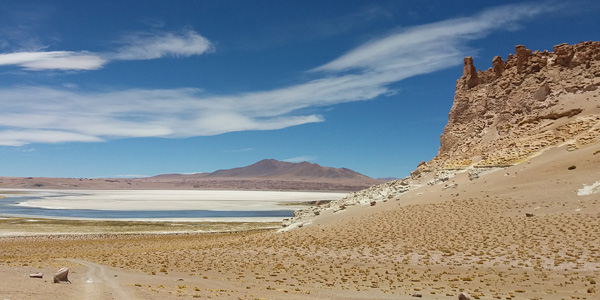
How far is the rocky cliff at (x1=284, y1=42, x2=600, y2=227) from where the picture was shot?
3916 centimetres

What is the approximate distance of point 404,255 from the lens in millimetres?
21922

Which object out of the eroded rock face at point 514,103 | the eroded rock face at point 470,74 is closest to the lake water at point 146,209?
the eroded rock face at point 514,103

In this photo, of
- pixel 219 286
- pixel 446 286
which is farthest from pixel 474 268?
pixel 219 286

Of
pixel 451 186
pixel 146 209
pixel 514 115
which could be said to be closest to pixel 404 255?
pixel 451 186

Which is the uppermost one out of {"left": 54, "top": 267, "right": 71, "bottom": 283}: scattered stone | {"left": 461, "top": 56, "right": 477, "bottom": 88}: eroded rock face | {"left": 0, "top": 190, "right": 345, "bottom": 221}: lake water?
{"left": 461, "top": 56, "right": 477, "bottom": 88}: eroded rock face

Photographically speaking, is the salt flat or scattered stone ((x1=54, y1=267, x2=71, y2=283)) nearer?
scattered stone ((x1=54, y1=267, x2=71, y2=283))

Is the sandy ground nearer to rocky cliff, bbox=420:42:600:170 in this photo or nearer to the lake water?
rocky cliff, bbox=420:42:600:170

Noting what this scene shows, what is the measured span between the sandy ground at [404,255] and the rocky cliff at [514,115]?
10.1 feet

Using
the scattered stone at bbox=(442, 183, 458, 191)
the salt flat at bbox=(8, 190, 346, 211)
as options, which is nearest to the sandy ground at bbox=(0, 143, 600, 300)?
the scattered stone at bbox=(442, 183, 458, 191)

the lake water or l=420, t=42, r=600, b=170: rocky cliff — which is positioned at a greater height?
l=420, t=42, r=600, b=170: rocky cliff

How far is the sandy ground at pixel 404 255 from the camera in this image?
14289mm

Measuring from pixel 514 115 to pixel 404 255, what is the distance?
30.6m

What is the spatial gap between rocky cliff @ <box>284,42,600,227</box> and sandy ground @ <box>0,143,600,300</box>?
3.08 m

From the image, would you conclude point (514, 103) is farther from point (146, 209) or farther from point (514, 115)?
point (146, 209)
